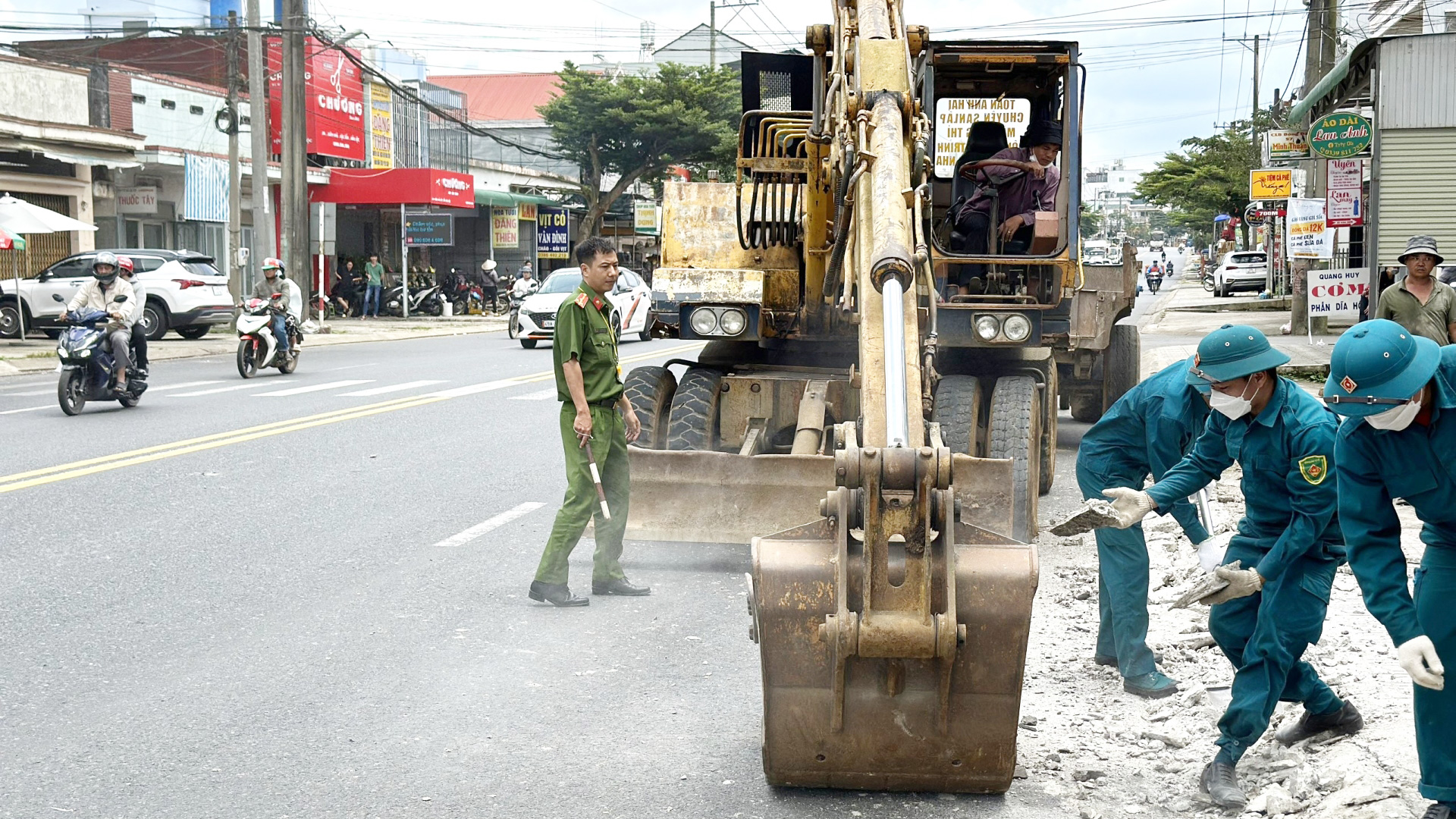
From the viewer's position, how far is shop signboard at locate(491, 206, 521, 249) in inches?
1976

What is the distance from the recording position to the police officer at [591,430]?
730 centimetres

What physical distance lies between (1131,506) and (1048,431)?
5255 mm

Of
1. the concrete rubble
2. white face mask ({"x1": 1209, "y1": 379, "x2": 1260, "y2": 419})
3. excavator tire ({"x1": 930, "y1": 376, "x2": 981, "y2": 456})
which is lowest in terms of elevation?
the concrete rubble

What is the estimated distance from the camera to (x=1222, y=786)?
4.61 meters

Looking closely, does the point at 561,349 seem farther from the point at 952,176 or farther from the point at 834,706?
the point at 952,176

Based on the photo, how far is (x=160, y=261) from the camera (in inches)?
1066

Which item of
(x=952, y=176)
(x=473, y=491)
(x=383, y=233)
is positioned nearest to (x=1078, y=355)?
(x=952, y=176)

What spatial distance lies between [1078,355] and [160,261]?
1999cm

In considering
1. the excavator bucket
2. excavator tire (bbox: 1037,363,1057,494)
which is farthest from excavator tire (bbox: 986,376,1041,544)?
the excavator bucket

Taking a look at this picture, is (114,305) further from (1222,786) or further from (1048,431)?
(1222,786)

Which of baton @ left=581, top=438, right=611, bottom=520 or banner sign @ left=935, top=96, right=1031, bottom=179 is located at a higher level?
banner sign @ left=935, top=96, right=1031, bottom=179

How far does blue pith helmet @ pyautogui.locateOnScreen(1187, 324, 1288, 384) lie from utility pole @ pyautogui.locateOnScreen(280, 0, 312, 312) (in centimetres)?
2735

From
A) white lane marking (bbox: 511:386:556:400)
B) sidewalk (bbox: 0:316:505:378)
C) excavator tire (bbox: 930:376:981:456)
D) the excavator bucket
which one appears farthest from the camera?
sidewalk (bbox: 0:316:505:378)

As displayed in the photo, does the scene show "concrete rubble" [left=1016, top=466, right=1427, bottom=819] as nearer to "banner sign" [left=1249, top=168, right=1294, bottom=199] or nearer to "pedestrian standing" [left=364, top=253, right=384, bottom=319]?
"banner sign" [left=1249, top=168, right=1294, bottom=199]
